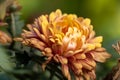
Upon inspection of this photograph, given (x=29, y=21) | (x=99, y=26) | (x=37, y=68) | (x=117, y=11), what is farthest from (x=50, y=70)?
(x=117, y=11)

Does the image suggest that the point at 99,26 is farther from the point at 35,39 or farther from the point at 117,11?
the point at 35,39

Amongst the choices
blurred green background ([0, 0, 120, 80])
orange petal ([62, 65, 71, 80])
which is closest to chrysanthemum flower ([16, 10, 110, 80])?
orange petal ([62, 65, 71, 80])

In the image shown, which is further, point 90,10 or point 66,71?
point 90,10

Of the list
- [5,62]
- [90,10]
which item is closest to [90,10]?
[90,10]

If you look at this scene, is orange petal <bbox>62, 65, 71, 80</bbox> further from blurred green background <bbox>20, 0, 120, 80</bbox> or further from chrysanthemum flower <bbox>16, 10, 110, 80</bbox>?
blurred green background <bbox>20, 0, 120, 80</bbox>

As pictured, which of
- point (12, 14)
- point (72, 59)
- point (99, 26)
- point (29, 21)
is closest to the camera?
point (72, 59)

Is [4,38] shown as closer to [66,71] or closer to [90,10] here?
[66,71]

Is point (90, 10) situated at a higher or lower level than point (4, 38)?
higher

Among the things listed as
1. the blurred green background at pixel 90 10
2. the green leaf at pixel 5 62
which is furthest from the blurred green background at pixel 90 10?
the green leaf at pixel 5 62
